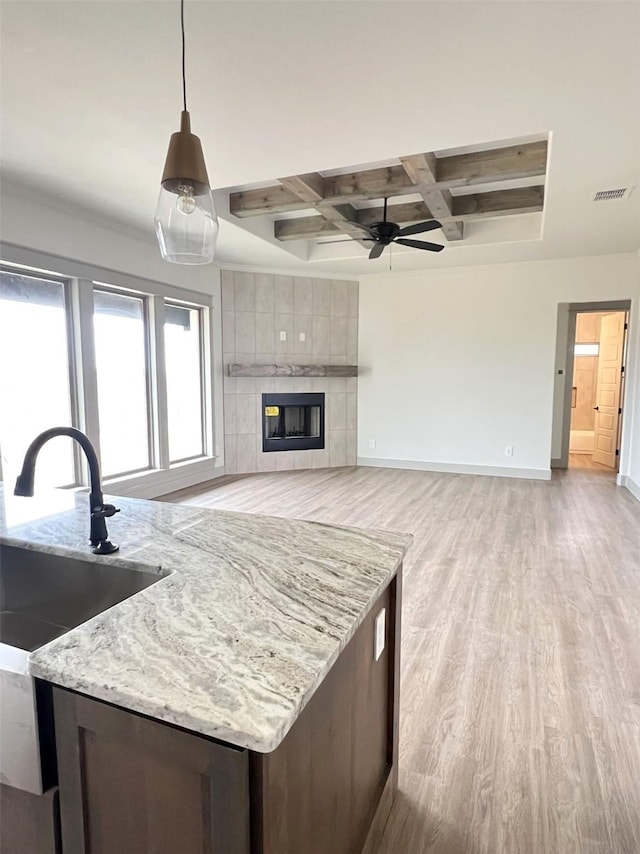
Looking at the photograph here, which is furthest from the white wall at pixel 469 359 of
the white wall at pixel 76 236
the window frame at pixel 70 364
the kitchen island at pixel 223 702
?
the kitchen island at pixel 223 702

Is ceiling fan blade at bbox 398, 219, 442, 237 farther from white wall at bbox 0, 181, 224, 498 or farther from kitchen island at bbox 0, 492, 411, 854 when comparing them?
kitchen island at bbox 0, 492, 411, 854

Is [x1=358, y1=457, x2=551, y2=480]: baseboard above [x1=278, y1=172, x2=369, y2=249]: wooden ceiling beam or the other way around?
the other way around

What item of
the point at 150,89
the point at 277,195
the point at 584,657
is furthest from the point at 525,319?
the point at 150,89

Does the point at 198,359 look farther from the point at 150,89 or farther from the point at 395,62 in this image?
the point at 395,62

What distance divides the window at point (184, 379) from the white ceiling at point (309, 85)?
6.82ft

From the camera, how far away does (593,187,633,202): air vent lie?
3.47 metres

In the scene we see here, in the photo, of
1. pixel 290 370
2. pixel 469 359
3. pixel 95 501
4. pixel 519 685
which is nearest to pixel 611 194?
pixel 469 359

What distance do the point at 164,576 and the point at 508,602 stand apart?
2.33 meters

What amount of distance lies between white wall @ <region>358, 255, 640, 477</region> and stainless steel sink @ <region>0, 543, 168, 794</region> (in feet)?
18.6

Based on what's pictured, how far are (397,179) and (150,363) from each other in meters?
3.06

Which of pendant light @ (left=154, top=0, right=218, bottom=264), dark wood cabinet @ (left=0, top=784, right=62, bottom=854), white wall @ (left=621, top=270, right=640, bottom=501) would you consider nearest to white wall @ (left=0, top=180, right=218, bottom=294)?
pendant light @ (left=154, top=0, right=218, bottom=264)

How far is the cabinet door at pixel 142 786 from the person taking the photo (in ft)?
2.28

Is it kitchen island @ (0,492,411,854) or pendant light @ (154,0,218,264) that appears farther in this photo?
pendant light @ (154,0,218,264)

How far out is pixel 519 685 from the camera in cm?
206
